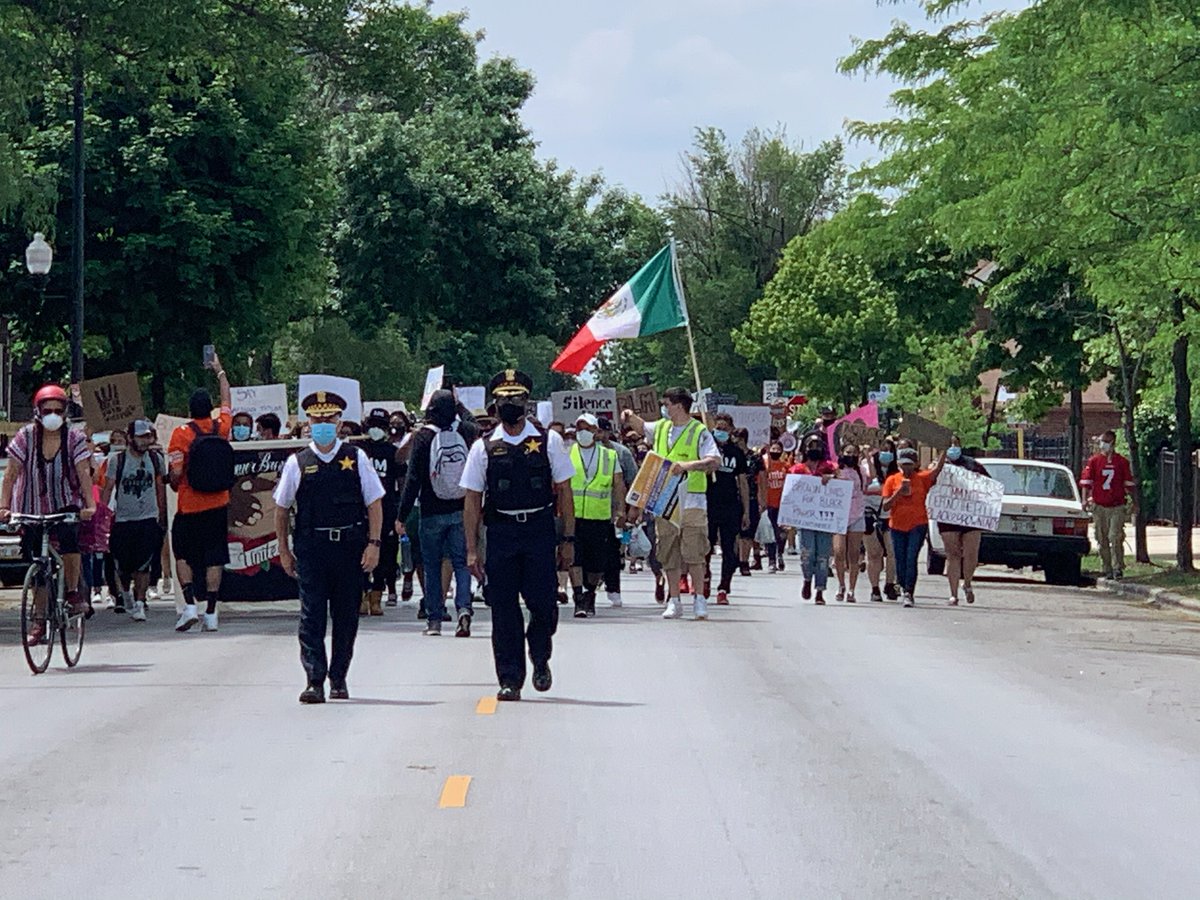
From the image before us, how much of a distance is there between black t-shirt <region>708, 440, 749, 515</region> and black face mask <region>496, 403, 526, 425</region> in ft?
28.3

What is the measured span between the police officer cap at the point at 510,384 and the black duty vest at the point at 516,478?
46 centimetres

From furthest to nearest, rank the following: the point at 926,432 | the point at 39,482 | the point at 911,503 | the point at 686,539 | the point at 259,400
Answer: the point at 926,432
the point at 259,400
the point at 911,503
the point at 686,539
the point at 39,482

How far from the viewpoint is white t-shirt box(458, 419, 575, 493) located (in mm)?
13172

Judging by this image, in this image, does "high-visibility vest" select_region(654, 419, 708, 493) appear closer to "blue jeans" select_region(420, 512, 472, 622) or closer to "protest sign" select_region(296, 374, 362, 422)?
"blue jeans" select_region(420, 512, 472, 622)

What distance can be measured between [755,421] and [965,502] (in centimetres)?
1696

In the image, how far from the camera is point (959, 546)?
24.8 meters

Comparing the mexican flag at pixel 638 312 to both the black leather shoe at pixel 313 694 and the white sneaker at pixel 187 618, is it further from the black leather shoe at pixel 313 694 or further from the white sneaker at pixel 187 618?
the black leather shoe at pixel 313 694

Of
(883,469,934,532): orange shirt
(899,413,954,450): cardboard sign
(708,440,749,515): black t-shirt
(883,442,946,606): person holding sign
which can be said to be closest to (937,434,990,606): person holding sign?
(883,442,946,606): person holding sign

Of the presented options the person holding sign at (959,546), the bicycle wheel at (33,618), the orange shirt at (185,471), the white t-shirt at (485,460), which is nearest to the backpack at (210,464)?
the orange shirt at (185,471)

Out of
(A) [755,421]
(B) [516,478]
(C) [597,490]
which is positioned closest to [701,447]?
(C) [597,490]

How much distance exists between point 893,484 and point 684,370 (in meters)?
59.6

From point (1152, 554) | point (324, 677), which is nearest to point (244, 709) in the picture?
point (324, 677)

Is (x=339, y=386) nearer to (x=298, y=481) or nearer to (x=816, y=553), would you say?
(x=816, y=553)

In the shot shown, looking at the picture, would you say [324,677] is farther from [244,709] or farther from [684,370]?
[684,370]
